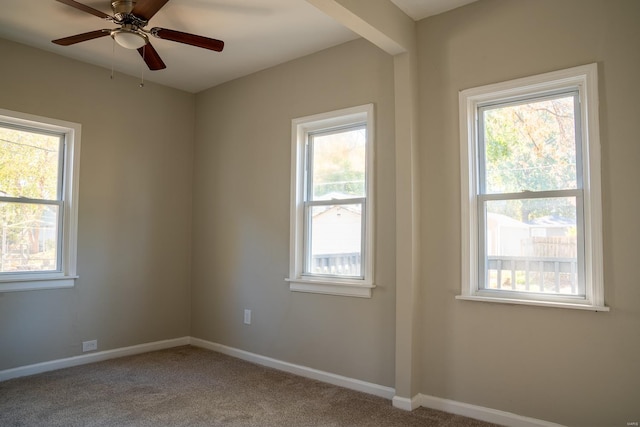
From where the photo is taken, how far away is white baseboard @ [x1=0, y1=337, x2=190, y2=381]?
12.4 feet

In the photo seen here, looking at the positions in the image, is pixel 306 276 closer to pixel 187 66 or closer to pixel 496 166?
pixel 496 166

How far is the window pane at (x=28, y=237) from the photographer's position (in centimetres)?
383

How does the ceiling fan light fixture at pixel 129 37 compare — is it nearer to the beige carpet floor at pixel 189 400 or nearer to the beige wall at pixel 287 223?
the beige wall at pixel 287 223

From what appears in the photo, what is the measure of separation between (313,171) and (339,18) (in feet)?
5.19

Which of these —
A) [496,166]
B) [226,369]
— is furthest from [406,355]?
[226,369]

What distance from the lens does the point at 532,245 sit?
291 cm

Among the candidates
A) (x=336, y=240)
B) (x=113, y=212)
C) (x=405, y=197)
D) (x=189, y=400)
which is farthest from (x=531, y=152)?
(x=113, y=212)

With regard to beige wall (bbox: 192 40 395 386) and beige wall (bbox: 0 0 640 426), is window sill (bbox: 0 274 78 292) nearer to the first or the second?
beige wall (bbox: 0 0 640 426)

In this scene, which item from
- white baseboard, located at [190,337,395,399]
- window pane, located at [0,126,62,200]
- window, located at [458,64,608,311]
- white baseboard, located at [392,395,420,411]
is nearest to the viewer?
window, located at [458,64,608,311]

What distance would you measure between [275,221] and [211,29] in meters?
1.74

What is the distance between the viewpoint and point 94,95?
4332 millimetres

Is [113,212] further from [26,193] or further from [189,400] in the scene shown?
[189,400]

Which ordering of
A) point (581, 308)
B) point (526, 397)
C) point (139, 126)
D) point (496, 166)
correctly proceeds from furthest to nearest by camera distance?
point (139, 126)
point (496, 166)
point (526, 397)
point (581, 308)

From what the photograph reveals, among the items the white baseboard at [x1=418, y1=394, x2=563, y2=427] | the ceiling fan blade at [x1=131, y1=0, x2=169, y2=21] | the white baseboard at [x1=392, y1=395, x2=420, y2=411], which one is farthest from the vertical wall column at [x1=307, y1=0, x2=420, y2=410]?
the ceiling fan blade at [x1=131, y1=0, x2=169, y2=21]
